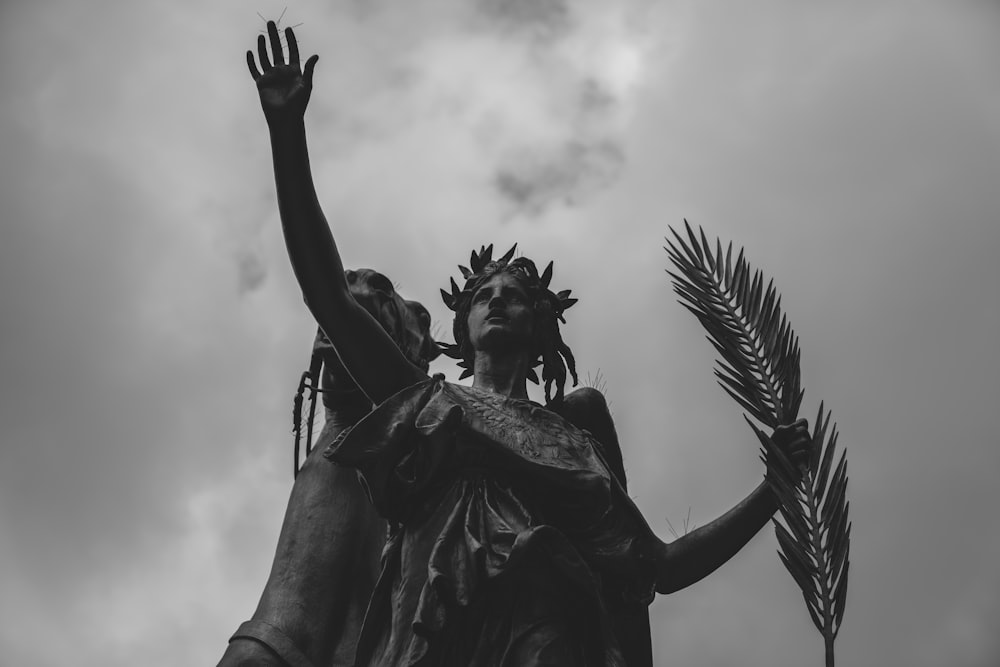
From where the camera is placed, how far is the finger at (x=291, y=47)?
22.6 feet

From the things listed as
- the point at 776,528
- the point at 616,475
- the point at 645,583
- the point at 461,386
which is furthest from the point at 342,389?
the point at 776,528

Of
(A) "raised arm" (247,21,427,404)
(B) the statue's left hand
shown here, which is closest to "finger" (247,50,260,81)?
(A) "raised arm" (247,21,427,404)

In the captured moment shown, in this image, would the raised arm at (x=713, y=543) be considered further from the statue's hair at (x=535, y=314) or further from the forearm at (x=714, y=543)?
the statue's hair at (x=535, y=314)

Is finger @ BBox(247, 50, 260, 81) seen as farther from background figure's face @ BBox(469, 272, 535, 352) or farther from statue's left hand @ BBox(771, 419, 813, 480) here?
statue's left hand @ BBox(771, 419, 813, 480)

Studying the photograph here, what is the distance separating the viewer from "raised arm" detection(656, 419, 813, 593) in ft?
23.1

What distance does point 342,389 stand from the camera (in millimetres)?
7957

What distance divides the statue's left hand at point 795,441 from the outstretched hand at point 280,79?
8.93ft

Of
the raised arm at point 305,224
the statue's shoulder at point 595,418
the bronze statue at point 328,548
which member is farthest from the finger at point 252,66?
the statue's shoulder at point 595,418

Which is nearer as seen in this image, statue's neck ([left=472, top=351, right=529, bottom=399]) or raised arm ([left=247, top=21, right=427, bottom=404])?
raised arm ([left=247, top=21, right=427, bottom=404])

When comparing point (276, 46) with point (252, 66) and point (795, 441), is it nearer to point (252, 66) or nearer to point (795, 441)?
point (252, 66)

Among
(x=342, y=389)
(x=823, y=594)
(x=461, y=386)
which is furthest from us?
(x=342, y=389)

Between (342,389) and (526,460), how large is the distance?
167 centimetres

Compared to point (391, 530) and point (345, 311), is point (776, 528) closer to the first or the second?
point (391, 530)

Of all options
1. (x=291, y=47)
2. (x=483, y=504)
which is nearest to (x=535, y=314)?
(x=483, y=504)
